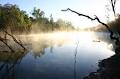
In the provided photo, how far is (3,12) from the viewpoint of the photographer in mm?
79625

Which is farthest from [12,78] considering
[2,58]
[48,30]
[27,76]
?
[48,30]

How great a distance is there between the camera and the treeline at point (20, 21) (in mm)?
75975

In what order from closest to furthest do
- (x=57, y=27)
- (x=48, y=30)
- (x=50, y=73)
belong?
(x=50, y=73), (x=48, y=30), (x=57, y=27)

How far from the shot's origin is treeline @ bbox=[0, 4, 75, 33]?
249ft

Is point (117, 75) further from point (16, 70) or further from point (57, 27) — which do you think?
point (57, 27)

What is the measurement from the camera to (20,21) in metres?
92.2

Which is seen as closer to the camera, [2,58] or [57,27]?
[2,58]

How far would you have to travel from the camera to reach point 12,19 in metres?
78.4

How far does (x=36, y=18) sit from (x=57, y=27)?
3616 centimetres

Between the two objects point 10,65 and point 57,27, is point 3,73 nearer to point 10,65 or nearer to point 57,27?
point 10,65

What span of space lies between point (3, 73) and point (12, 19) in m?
58.9

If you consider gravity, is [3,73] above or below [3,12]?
below

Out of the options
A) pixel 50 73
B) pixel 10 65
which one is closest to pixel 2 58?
pixel 10 65

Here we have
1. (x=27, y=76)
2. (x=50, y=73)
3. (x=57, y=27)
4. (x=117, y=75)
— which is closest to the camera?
(x=117, y=75)
